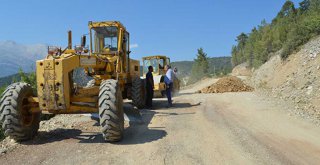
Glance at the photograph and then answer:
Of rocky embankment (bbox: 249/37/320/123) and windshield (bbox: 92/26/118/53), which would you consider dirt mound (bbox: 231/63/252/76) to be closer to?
rocky embankment (bbox: 249/37/320/123)

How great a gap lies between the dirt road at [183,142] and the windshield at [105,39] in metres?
2.58

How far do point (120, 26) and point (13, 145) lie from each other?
5741 mm

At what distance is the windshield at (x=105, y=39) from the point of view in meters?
11.6

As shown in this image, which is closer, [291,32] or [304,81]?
[304,81]

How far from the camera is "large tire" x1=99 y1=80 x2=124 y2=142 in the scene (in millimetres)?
7191

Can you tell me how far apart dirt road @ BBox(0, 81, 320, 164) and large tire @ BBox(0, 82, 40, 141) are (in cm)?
29

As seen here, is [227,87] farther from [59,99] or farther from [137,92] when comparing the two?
[59,99]

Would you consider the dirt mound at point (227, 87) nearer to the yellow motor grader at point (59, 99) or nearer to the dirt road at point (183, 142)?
the dirt road at point (183, 142)

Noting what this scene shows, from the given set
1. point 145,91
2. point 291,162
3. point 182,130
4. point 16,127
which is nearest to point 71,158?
point 16,127

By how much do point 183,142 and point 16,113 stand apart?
3805mm

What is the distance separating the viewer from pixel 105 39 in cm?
1174

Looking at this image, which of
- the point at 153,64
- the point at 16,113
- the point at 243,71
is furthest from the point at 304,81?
the point at 243,71

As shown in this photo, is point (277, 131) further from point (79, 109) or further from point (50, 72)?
point (50, 72)

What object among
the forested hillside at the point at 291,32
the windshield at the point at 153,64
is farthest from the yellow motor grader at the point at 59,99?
the forested hillside at the point at 291,32
